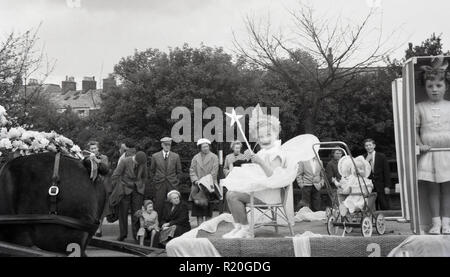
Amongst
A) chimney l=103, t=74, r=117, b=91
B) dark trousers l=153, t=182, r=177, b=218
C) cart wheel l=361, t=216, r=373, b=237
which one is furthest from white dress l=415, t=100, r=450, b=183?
chimney l=103, t=74, r=117, b=91

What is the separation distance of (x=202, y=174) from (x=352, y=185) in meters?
2.88

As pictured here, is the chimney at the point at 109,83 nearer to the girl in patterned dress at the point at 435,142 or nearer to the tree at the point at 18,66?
the tree at the point at 18,66

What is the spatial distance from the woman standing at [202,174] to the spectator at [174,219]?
45 cm

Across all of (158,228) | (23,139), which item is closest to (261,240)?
(23,139)

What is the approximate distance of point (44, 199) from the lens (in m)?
3.36

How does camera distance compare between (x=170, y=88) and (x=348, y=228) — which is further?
(x=170, y=88)

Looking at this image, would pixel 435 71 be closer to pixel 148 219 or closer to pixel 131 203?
pixel 148 219

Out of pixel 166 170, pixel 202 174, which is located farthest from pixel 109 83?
pixel 202 174

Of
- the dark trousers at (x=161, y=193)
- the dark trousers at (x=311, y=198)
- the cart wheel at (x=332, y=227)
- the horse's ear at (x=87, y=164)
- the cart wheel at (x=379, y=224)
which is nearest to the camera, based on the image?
the horse's ear at (x=87, y=164)

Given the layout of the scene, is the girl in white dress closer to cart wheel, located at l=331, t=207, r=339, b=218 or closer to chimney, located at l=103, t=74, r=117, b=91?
cart wheel, located at l=331, t=207, r=339, b=218

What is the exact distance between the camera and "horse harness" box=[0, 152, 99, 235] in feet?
10.8

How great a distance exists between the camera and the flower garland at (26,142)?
367cm

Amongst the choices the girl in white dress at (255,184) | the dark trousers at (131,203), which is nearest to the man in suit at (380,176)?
the girl in white dress at (255,184)

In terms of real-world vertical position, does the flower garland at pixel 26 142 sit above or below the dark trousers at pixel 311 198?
above
